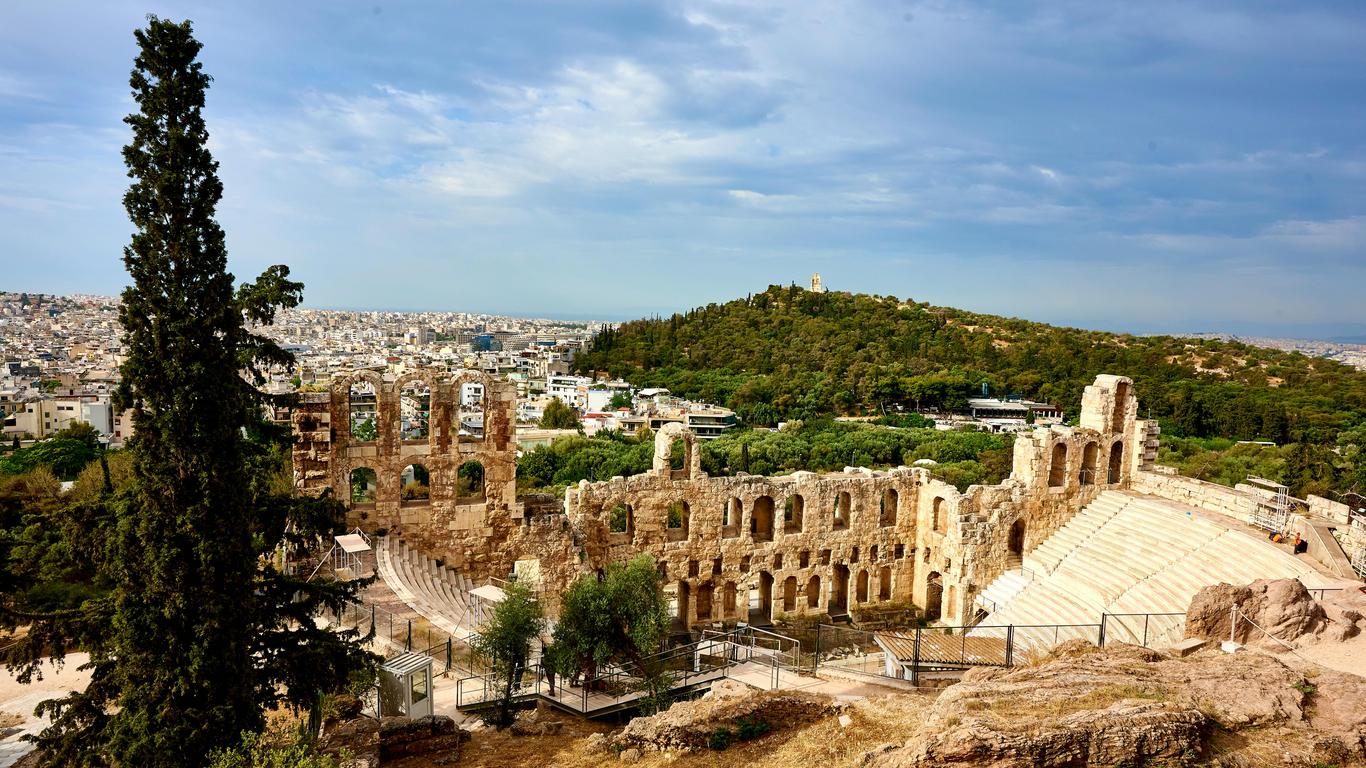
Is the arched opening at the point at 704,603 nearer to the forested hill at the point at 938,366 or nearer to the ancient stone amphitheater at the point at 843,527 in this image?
the ancient stone amphitheater at the point at 843,527

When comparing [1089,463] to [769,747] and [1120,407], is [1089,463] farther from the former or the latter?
[769,747]

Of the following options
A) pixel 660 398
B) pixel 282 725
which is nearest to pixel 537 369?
pixel 660 398

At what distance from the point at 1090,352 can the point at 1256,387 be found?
17864mm

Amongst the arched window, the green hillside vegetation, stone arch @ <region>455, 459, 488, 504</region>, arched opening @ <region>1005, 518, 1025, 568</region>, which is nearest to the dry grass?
stone arch @ <region>455, 459, 488, 504</region>

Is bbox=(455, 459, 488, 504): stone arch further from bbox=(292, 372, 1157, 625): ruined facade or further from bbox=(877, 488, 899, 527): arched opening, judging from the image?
bbox=(877, 488, 899, 527): arched opening

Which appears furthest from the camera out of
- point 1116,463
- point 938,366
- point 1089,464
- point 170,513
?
point 938,366

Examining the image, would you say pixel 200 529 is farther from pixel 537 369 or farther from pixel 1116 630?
pixel 537 369

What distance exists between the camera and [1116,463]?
1085 inches

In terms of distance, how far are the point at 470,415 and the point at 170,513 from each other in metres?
84.9

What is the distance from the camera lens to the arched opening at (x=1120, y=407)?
27.1 m

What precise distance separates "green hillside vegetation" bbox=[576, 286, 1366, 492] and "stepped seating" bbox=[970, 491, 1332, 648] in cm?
2105

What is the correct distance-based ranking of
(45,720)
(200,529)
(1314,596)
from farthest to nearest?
(1314,596)
(45,720)
(200,529)

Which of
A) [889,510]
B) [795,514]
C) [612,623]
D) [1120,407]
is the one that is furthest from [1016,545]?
[612,623]

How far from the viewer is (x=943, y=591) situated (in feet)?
86.4
